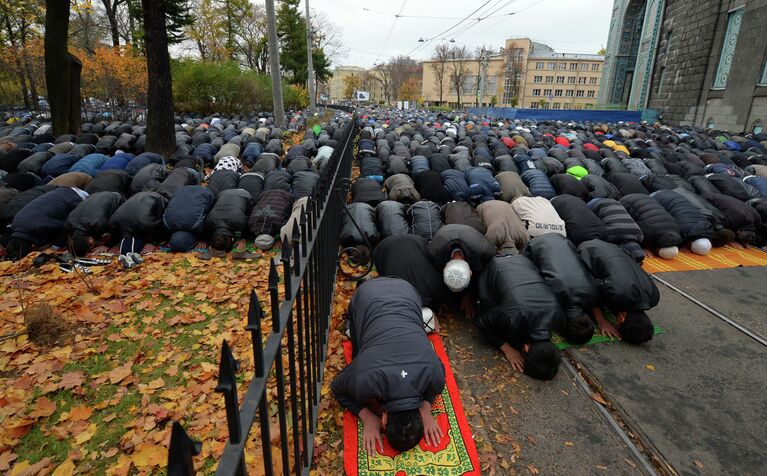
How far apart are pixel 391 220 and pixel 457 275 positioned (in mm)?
2013

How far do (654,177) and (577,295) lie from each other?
20.4ft

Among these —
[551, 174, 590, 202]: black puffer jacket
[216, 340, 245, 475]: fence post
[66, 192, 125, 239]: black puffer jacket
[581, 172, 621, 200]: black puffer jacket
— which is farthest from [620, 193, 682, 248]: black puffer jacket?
[66, 192, 125, 239]: black puffer jacket

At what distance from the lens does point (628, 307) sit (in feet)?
12.9

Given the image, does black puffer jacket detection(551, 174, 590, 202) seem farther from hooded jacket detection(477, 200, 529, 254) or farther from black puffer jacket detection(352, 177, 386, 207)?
black puffer jacket detection(352, 177, 386, 207)

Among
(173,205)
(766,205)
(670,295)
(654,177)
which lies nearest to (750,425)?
(670,295)

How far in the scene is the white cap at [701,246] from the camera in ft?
20.5

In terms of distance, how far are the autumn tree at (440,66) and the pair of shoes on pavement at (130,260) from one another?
3069 inches

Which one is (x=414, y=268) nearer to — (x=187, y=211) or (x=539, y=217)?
(x=539, y=217)

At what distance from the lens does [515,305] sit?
3.58 meters

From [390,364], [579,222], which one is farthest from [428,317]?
[579,222]

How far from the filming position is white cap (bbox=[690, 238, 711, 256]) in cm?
624

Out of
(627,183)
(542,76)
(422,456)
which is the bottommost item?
(422,456)

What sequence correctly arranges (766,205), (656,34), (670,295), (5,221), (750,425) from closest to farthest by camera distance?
(750,425)
(670,295)
(5,221)
(766,205)
(656,34)

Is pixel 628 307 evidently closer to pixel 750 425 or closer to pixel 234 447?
pixel 750 425
